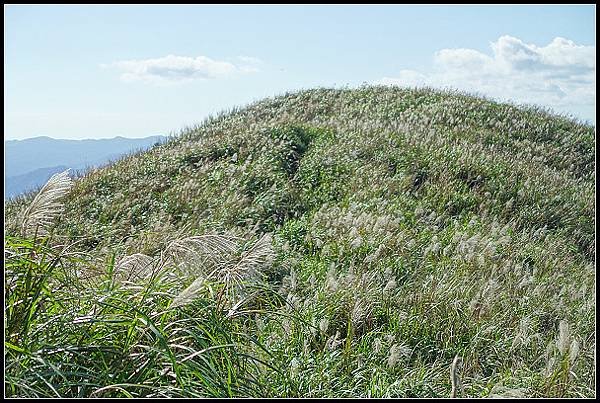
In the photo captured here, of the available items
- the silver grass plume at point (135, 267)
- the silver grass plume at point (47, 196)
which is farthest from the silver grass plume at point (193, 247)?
the silver grass plume at point (47, 196)

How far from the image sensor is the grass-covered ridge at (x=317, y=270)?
3205mm

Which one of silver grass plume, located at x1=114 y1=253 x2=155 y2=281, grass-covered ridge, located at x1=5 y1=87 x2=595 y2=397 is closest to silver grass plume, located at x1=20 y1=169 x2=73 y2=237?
grass-covered ridge, located at x1=5 y1=87 x2=595 y2=397

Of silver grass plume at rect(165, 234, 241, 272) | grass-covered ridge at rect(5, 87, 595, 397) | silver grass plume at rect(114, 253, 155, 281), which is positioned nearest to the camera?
grass-covered ridge at rect(5, 87, 595, 397)

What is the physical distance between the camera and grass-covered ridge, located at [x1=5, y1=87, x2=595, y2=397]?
10.5ft

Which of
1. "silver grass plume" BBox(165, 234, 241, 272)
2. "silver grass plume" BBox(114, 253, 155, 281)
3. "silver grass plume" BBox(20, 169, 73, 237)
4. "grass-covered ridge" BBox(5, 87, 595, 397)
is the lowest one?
"grass-covered ridge" BBox(5, 87, 595, 397)

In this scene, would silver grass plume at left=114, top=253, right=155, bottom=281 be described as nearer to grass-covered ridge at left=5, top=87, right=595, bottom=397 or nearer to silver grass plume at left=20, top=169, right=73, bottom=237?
grass-covered ridge at left=5, top=87, right=595, bottom=397

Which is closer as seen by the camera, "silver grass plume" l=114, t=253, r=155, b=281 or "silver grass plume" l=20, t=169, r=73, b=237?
"silver grass plume" l=20, t=169, r=73, b=237

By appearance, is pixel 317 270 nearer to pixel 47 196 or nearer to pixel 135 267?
pixel 135 267

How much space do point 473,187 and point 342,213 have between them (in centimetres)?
296

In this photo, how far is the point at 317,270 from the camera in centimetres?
618

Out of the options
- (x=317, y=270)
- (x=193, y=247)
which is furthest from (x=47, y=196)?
(x=317, y=270)

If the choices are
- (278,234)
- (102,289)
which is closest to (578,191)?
(278,234)

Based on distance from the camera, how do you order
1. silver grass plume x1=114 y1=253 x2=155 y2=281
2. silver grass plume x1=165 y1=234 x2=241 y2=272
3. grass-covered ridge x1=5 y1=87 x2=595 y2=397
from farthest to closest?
1. silver grass plume x1=114 y1=253 x2=155 y2=281
2. silver grass plume x1=165 y1=234 x2=241 y2=272
3. grass-covered ridge x1=5 y1=87 x2=595 y2=397

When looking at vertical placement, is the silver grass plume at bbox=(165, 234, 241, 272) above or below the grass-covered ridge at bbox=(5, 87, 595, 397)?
above
